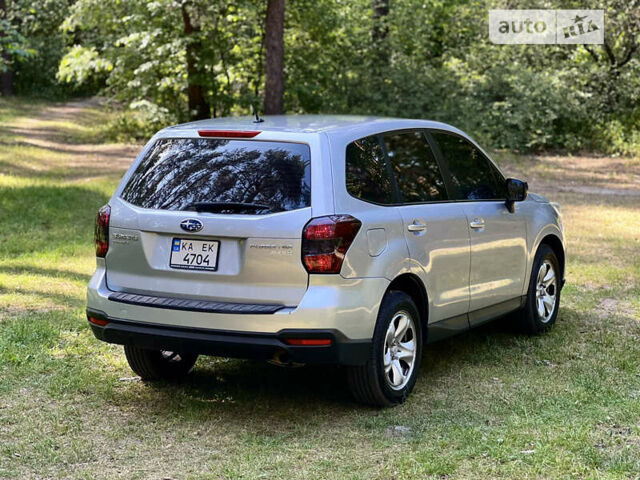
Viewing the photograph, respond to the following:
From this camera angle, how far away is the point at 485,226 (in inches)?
262

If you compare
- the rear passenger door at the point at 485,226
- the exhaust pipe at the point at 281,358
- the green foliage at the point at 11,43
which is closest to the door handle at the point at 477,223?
the rear passenger door at the point at 485,226

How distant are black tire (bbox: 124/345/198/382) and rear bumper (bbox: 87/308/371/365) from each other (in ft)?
2.49

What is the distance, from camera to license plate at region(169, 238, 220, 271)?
17.3ft

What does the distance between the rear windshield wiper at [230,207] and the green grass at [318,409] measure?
1.23 meters

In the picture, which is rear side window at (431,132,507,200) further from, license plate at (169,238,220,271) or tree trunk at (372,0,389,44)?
tree trunk at (372,0,389,44)

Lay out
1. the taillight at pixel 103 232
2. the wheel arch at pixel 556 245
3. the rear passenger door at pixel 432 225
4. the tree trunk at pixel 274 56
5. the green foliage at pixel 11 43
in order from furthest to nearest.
→ the tree trunk at pixel 274 56 < the green foliage at pixel 11 43 < the wheel arch at pixel 556 245 < the rear passenger door at pixel 432 225 < the taillight at pixel 103 232

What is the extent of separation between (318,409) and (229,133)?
1750mm

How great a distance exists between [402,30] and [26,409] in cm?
2181

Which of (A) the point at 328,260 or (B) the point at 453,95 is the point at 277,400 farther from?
(B) the point at 453,95

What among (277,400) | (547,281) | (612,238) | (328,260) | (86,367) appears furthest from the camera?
(612,238)

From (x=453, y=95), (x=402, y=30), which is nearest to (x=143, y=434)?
(x=453, y=95)

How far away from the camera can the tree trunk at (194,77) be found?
21797 mm

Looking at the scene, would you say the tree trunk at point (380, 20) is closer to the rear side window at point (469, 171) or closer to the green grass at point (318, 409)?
the green grass at point (318, 409)

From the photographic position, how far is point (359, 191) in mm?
5469
